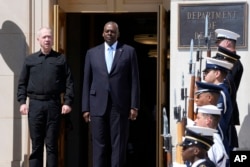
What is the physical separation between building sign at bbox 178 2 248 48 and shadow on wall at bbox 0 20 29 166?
2.22 metres

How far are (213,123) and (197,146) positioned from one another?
0.36 m

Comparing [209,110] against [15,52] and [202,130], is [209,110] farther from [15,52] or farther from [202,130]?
[15,52]

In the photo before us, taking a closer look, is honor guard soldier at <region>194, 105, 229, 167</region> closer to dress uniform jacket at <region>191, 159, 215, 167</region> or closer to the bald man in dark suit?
dress uniform jacket at <region>191, 159, 215, 167</region>

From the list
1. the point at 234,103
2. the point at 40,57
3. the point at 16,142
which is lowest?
the point at 16,142

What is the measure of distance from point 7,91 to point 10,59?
1.44 ft

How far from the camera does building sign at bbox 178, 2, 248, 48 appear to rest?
866 cm

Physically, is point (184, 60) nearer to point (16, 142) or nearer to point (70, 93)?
point (70, 93)

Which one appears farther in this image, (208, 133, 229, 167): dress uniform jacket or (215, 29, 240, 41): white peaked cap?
(215, 29, 240, 41): white peaked cap

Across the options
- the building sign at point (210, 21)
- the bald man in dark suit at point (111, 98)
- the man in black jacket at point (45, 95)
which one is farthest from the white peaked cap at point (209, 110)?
the man in black jacket at point (45, 95)

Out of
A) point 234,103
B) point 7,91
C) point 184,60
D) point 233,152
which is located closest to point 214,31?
point 184,60

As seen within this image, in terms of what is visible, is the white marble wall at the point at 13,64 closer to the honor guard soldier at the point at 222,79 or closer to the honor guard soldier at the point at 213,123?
the honor guard soldier at the point at 222,79

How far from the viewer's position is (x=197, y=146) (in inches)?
278

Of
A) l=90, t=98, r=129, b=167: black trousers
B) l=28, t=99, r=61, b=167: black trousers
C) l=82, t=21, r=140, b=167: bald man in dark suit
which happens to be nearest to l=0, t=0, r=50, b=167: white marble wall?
l=28, t=99, r=61, b=167: black trousers

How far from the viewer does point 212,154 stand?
7211 millimetres
